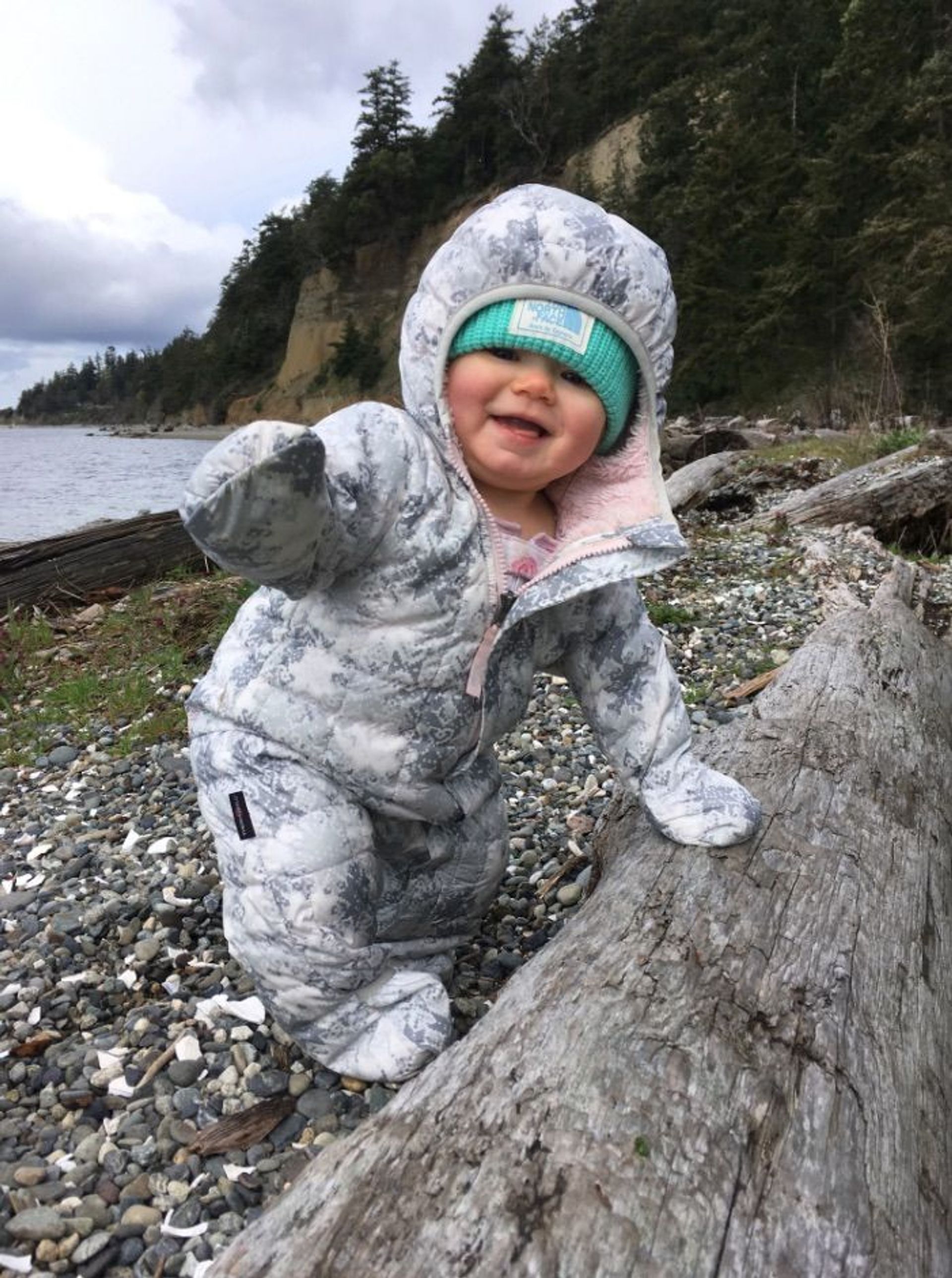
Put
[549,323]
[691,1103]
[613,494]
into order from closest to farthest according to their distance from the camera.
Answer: [691,1103] → [549,323] → [613,494]

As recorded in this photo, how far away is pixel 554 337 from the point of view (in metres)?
1.75

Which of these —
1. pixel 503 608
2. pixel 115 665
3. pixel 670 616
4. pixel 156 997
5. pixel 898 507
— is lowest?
pixel 156 997

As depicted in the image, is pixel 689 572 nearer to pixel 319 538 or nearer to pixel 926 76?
pixel 319 538

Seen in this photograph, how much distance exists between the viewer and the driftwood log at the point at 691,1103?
111cm

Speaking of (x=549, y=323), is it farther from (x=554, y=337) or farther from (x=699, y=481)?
(x=699, y=481)

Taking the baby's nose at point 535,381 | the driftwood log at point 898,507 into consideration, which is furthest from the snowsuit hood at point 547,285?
the driftwood log at point 898,507

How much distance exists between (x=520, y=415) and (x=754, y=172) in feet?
94.8

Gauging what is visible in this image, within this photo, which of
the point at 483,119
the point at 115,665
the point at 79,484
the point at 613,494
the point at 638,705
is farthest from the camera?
the point at 483,119

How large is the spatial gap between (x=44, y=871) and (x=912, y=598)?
164 inches

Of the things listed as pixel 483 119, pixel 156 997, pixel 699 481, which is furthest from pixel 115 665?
pixel 483 119

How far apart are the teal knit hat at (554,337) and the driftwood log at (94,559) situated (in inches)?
192

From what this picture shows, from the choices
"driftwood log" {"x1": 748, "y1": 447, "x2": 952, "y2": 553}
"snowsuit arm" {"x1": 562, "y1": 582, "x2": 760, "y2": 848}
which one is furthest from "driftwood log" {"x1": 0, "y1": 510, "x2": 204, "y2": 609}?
"snowsuit arm" {"x1": 562, "y1": 582, "x2": 760, "y2": 848}

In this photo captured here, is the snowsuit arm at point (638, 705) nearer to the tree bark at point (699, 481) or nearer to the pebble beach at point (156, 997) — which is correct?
the pebble beach at point (156, 997)

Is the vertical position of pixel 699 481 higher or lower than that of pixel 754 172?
lower
